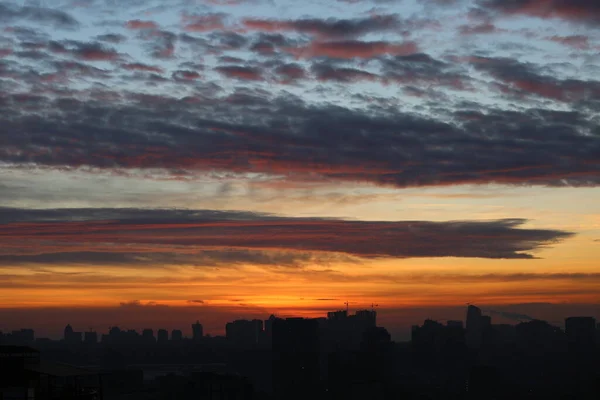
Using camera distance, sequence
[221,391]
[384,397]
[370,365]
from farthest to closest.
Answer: [370,365]
[384,397]
[221,391]

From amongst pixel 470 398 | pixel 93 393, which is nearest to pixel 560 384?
pixel 470 398

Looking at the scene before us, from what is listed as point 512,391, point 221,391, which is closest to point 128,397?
point 221,391

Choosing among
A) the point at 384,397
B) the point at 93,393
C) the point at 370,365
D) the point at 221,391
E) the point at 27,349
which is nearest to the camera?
the point at 27,349

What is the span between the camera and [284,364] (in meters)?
199

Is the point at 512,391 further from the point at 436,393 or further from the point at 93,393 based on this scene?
the point at 93,393

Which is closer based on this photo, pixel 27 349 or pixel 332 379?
pixel 27 349

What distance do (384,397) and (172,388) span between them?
39.3 metres

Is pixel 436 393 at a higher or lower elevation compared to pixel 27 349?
lower

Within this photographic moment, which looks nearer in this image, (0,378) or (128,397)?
(0,378)

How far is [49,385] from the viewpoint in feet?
108

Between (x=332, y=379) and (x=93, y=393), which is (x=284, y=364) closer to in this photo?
(x=332, y=379)

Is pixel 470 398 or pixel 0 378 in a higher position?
pixel 0 378

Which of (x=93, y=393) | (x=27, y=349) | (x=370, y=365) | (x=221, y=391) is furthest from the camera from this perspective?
(x=370, y=365)

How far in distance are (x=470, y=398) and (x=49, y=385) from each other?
151 m
